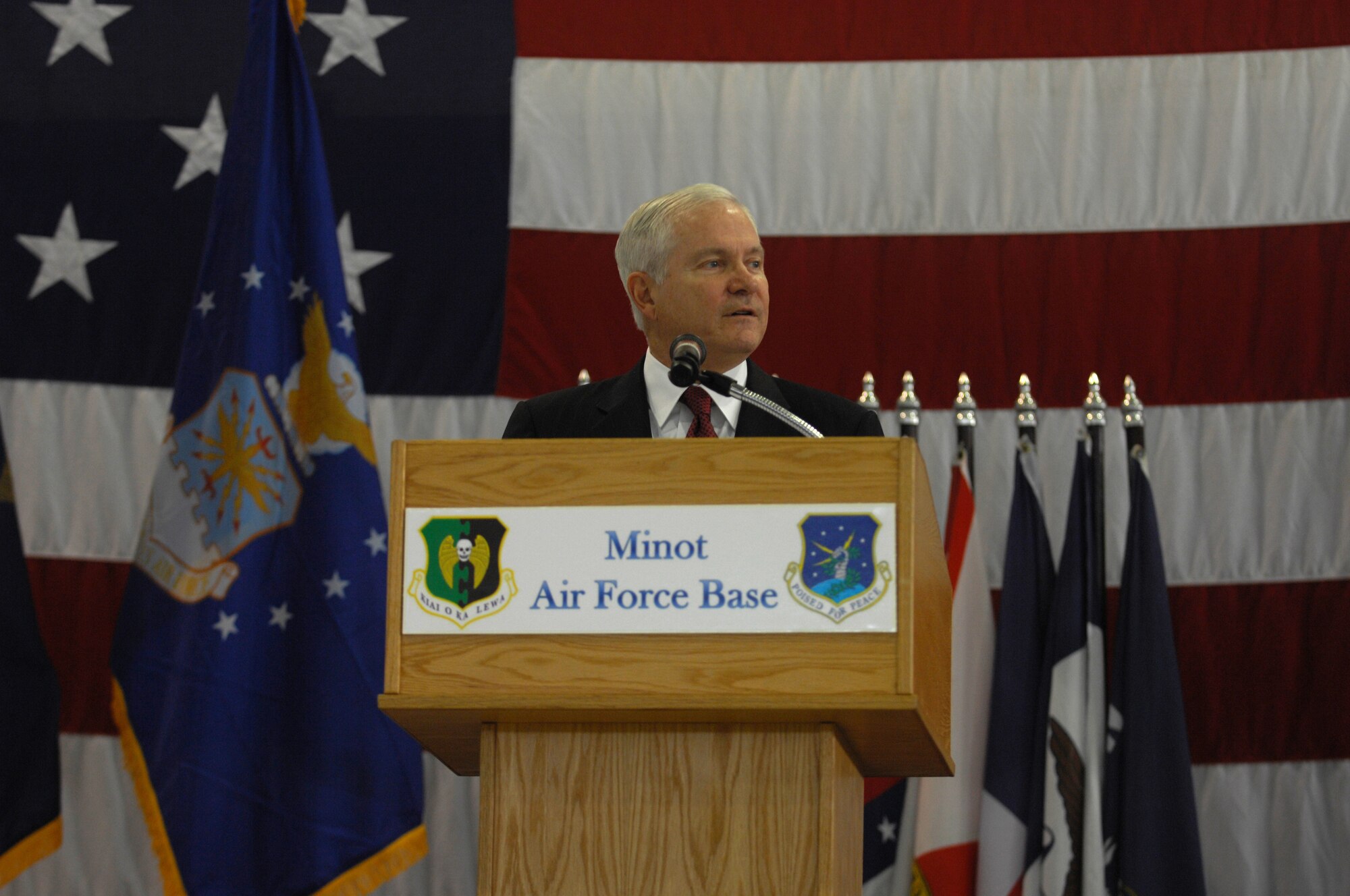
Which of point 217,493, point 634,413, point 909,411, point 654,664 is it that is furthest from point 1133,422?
point 654,664

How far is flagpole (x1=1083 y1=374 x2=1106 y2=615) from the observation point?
398 centimetres

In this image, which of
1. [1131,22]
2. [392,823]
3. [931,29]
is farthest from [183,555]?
[1131,22]

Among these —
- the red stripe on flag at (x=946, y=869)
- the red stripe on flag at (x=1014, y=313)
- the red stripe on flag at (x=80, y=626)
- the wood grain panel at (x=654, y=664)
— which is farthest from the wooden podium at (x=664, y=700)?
the red stripe on flag at (x=80, y=626)

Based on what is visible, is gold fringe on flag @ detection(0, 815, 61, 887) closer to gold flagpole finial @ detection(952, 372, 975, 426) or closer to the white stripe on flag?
the white stripe on flag

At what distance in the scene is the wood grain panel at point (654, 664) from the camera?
6.02ft

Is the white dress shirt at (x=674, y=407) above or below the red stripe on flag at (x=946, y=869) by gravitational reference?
above

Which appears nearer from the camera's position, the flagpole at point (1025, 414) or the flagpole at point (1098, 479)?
the flagpole at point (1098, 479)

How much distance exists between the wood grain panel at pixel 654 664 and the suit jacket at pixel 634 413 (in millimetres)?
742

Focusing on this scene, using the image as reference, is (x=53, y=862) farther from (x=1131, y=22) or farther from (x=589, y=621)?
(x=1131, y=22)

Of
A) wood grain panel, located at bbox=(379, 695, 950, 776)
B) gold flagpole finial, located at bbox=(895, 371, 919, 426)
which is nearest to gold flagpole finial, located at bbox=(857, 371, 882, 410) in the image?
gold flagpole finial, located at bbox=(895, 371, 919, 426)

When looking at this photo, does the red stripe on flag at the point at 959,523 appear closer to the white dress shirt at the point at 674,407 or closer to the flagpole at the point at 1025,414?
the flagpole at the point at 1025,414

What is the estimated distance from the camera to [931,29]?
471 centimetres

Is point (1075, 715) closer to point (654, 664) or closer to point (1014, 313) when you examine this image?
point (1014, 313)

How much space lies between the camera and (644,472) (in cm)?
192
